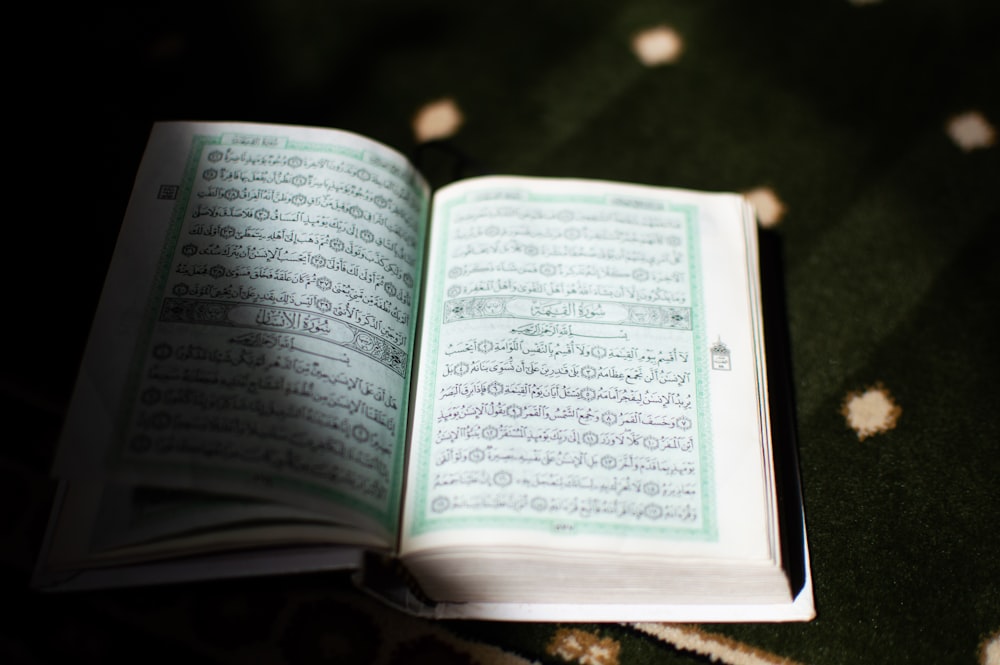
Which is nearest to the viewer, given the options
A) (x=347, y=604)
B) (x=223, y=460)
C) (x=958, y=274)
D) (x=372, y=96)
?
(x=223, y=460)

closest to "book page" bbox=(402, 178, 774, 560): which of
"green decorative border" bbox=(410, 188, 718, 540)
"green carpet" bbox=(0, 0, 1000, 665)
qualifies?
"green decorative border" bbox=(410, 188, 718, 540)

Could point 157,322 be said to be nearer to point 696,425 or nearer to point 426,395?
point 426,395

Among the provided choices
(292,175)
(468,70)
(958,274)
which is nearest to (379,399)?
(292,175)

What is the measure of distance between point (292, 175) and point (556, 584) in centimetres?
43

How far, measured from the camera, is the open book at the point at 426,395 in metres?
0.55

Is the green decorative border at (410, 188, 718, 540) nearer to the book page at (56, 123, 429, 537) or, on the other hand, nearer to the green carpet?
the book page at (56, 123, 429, 537)

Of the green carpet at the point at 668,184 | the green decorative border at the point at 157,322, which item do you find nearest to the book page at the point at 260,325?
the green decorative border at the point at 157,322

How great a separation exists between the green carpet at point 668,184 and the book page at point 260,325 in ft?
0.49

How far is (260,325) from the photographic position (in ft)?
1.96

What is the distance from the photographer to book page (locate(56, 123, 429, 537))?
55 cm

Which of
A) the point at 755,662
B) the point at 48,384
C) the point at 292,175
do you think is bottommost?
the point at 755,662

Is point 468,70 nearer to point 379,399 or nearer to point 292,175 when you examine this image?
point 292,175

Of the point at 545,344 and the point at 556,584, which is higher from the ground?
the point at 545,344

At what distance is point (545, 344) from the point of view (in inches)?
25.0
